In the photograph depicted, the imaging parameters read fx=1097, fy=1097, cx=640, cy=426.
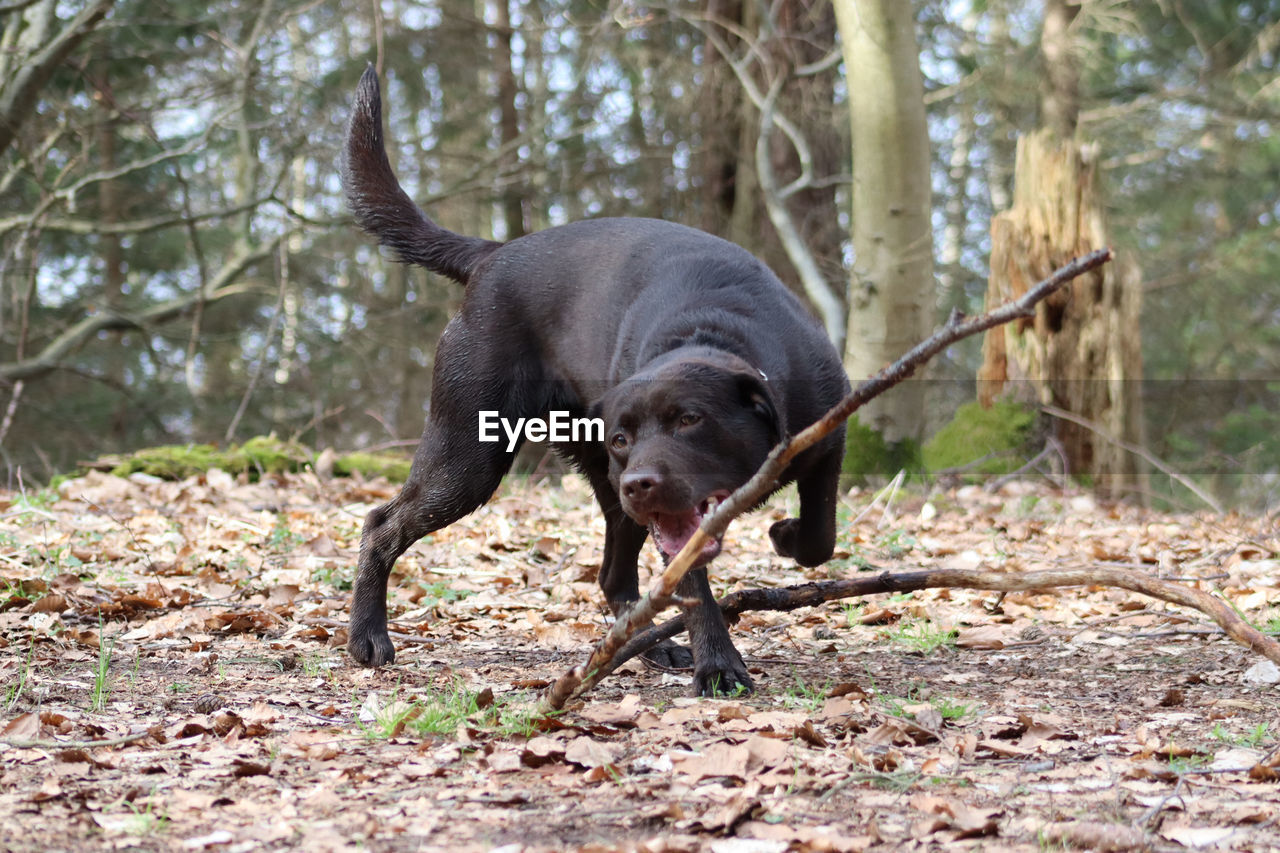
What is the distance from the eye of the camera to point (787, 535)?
4180 mm

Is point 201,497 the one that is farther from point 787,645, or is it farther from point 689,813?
point 689,813

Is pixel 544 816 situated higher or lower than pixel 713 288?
lower

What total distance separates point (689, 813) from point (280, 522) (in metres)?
4.67

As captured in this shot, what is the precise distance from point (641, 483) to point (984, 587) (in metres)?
1.06

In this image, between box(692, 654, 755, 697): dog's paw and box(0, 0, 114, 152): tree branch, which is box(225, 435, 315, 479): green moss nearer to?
box(0, 0, 114, 152): tree branch

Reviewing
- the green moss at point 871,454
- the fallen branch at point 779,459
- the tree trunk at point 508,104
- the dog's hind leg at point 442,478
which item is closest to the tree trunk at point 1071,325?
the green moss at point 871,454

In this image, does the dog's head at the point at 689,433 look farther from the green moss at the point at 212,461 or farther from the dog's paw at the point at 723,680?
the green moss at the point at 212,461

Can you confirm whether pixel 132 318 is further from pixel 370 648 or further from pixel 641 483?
pixel 641 483

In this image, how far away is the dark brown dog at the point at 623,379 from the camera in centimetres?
341

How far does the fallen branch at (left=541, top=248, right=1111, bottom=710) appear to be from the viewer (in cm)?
234

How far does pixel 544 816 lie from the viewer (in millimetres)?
2266

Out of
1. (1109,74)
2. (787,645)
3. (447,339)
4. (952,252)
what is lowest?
(787,645)

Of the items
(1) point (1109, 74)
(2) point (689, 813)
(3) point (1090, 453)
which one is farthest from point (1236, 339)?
(2) point (689, 813)

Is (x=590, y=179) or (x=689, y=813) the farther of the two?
(x=590, y=179)
